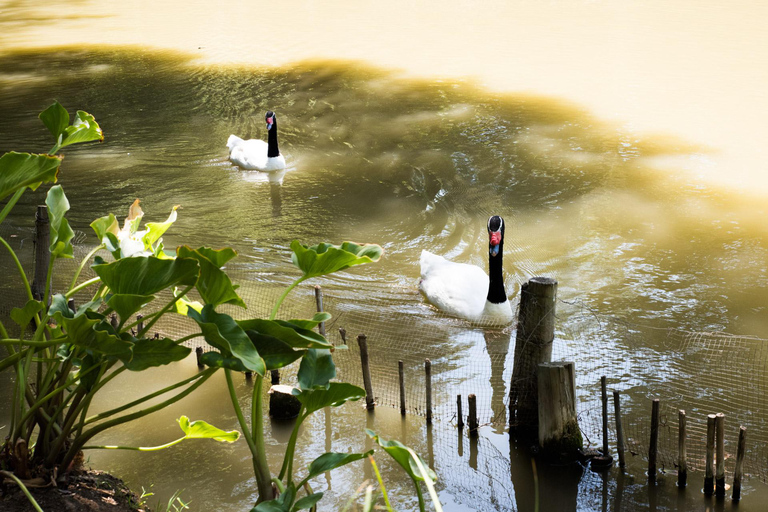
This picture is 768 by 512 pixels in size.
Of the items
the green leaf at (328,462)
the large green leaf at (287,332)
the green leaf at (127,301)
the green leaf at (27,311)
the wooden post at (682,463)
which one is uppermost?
the green leaf at (127,301)

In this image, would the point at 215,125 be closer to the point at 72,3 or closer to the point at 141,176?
the point at 141,176

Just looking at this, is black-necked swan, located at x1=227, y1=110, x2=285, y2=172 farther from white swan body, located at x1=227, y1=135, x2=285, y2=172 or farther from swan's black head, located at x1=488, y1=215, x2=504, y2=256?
swan's black head, located at x1=488, y1=215, x2=504, y2=256

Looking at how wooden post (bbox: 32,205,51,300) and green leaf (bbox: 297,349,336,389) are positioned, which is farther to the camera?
wooden post (bbox: 32,205,51,300)

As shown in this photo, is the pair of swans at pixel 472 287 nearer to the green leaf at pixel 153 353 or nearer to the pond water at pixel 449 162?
the pond water at pixel 449 162

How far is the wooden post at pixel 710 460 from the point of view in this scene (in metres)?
3.39

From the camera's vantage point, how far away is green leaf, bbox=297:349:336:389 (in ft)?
8.25

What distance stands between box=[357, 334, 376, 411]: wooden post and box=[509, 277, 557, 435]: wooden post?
2.63 feet

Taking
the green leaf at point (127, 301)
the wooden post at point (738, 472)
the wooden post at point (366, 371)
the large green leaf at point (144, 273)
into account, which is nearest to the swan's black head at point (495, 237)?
the wooden post at point (366, 371)

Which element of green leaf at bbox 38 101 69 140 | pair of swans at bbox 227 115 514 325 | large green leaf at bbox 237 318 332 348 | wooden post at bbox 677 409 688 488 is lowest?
wooden post at bbox 677 409 688 488

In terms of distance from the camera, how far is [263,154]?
9070 millimetres

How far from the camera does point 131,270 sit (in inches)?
92.6

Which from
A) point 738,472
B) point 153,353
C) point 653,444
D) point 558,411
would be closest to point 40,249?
point 153,353

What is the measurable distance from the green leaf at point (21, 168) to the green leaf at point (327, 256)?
885 millimetres

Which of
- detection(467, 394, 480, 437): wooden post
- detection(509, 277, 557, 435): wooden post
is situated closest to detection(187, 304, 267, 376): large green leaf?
detection(467, 394, 480, 437): wooden post
